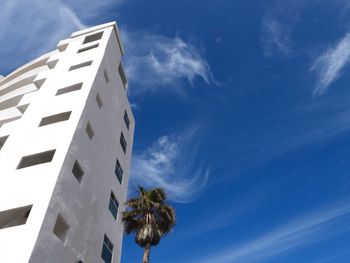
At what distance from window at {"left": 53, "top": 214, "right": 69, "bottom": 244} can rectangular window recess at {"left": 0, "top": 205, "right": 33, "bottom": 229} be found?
5.32ft

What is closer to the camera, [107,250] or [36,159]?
[36,159]

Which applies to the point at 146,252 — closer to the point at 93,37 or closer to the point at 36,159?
the point at 36,159

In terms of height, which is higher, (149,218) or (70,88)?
(70,88)

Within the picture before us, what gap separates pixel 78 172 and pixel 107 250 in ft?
20.0

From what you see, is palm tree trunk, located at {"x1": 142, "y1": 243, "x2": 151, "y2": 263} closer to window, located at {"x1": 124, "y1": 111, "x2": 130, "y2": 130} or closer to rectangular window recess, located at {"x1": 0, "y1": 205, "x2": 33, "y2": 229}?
rectangular window recess, located at {"x1": 0, "y1": 205, "x2": 33, "y2": 229}

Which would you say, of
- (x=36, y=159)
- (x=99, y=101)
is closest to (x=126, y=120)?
(x=99, y=101)

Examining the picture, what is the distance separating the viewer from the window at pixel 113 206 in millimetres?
26219

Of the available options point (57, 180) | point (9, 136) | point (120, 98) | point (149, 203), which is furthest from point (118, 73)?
point (57, 180)

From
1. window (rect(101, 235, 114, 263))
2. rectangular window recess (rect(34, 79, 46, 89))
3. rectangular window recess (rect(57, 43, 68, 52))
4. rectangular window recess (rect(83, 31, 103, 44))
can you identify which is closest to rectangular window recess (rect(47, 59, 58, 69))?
rectangular window recess (rect(34, 79, 46, 89))

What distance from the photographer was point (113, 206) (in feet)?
87.9

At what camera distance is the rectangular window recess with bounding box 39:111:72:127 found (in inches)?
969

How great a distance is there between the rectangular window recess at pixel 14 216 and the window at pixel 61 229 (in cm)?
162

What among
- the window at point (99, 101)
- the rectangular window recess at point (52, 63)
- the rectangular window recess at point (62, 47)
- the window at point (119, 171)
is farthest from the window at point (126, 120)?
the rectangular window recess at point (62, 47)

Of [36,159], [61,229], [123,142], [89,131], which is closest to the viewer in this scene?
[61,229]
